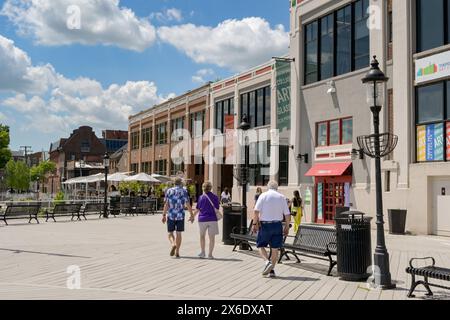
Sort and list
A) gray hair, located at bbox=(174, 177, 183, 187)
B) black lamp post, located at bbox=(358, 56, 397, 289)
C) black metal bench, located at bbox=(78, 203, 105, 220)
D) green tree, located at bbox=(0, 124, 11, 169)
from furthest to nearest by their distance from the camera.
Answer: green tree, located at bbox=(0, 124, 11, 169), black metal bench, located at bbox=(78, 203, 105, 220), gray hair, located at bbox=(174, 177, 183, 187), black lamp post, located at bbox=(358, 56, 397, 289)

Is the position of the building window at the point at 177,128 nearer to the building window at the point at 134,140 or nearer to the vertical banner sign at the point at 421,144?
the building window at the point at 134,140

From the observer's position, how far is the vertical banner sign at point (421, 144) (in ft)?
63.5

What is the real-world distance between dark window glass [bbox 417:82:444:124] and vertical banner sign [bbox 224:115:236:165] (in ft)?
55.5

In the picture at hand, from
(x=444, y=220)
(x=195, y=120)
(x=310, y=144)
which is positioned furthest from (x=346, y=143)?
(x=195, y=120)

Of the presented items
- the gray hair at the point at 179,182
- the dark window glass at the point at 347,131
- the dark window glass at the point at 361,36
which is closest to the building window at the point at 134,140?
the dark window glass at the point at 347,131

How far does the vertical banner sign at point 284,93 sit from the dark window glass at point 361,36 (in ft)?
16.3

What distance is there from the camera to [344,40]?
24.0 metres

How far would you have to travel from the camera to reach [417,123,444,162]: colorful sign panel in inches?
733

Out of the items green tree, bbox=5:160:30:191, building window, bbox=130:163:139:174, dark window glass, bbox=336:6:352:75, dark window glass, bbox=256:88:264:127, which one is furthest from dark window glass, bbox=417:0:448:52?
green tree, bbox=5:160:30:191

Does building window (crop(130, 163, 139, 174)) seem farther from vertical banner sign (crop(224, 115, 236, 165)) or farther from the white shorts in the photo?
the white shorts

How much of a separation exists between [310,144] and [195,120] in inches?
743

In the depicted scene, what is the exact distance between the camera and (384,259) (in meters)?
8.52
